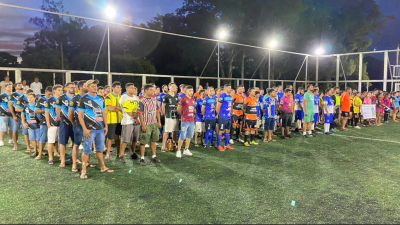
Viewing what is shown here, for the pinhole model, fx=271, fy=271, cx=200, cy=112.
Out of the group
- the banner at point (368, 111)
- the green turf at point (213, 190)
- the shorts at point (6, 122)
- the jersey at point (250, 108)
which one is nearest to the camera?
the green turf at point (213, 190)

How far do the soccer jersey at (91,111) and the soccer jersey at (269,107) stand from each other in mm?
5891

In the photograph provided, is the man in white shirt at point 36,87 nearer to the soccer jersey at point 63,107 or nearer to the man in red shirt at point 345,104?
the soccer jersey at point 63,107

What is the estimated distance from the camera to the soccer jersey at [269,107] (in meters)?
9.32

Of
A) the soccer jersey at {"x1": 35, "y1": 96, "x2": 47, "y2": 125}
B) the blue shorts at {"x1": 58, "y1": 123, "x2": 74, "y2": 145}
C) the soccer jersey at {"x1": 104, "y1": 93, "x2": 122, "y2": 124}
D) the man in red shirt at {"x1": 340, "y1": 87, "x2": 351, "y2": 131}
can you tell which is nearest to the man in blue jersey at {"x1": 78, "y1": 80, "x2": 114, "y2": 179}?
the blue shorts at {"x1": 58, "y1": 123, "x2": 74, "y2": 145}

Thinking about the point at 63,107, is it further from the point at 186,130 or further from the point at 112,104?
the point at 186,130

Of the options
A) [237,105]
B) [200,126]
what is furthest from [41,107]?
[237,105]

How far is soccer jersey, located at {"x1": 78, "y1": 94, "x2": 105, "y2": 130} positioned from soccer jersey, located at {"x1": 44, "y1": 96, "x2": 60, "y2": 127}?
1.46m

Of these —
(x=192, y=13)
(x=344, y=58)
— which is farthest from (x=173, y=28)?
(x=344, y=58)

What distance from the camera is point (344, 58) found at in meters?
31.5

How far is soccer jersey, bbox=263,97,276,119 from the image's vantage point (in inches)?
367

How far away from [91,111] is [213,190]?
2.72 m

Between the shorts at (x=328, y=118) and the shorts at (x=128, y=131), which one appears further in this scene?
the shorts at (x=328, y=118)

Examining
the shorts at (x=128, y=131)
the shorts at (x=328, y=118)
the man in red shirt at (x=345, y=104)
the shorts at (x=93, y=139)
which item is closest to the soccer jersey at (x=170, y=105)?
the shorts at (x=128, y=131)

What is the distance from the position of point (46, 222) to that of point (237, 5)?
24970 millimetres
